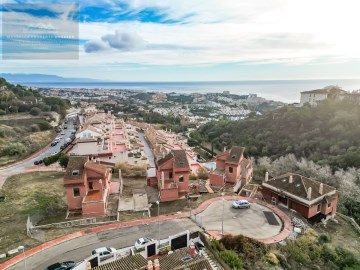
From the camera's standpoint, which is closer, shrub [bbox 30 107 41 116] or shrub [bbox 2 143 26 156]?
shrub [bbox 2 143 26 156]

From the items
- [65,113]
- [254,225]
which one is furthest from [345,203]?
[65,113]

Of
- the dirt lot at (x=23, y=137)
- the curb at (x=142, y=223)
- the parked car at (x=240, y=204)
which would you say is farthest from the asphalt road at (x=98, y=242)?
the dirt lot at (x=23, y=137)

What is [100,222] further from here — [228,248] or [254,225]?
[254,225]

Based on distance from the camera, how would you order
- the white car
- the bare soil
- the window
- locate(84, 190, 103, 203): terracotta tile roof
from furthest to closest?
the window < locate(84, 190, 103, 203): terracotta tile roof < the bare soil < the white car

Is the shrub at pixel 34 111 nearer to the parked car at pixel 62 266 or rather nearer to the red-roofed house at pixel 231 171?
the red-roofed house at pixel 231 171

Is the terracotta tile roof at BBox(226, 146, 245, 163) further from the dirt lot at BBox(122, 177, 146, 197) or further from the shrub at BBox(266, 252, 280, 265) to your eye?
the shrub at BBox(266, 252, 280, 265)

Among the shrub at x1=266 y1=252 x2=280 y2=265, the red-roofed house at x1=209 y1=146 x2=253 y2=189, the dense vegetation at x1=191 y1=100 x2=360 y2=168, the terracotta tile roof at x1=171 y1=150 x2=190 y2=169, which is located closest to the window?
the terracotta tile roof at x1=171 y1=150 x2=190 y2=169
